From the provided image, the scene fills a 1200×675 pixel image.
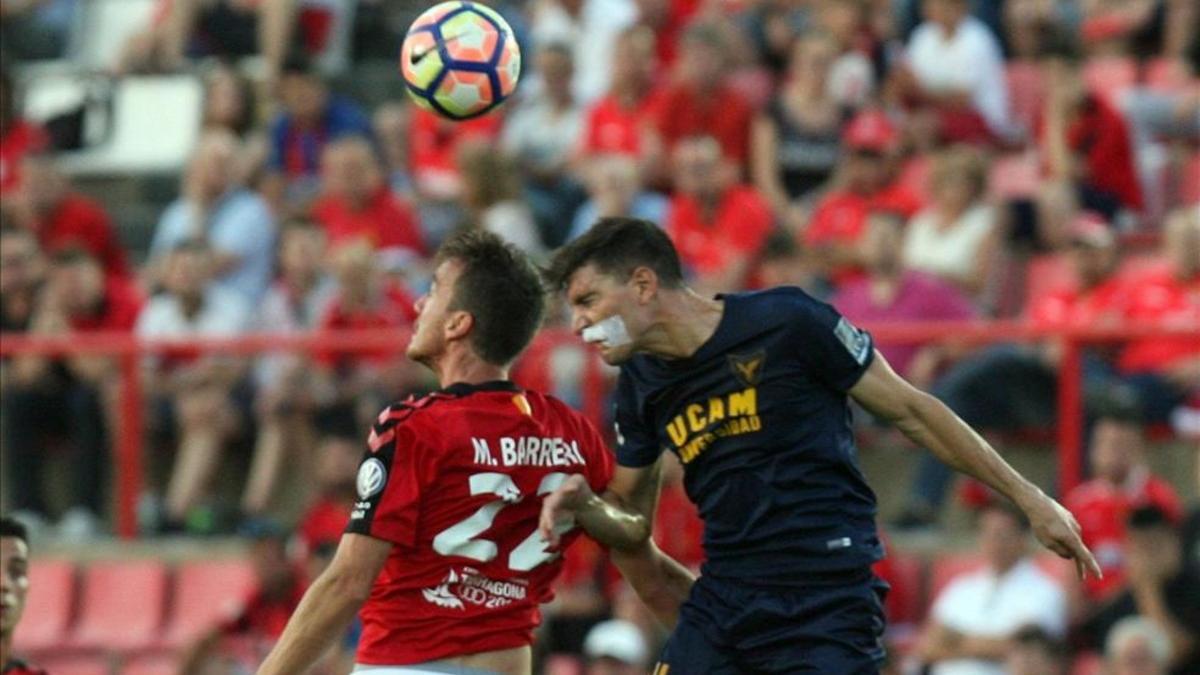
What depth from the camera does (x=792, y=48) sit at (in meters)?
14.5

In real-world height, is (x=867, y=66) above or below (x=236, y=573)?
above

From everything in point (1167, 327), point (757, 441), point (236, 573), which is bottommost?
point (236, 573)

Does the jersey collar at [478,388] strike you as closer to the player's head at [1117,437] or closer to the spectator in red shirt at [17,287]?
the player's head at [1117,437]

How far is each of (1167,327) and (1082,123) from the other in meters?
2.61

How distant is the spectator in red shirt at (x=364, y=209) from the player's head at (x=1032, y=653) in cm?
449

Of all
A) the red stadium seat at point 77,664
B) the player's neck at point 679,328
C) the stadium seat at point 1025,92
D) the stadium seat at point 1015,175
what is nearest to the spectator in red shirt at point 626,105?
the stadium seat at point 1015,175

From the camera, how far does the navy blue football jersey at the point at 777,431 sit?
22.3 feet

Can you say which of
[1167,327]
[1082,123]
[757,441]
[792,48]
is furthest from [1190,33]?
[757,441]

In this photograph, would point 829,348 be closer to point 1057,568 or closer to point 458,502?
point 458,502

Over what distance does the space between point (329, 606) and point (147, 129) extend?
428 inches

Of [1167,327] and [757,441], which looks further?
[1167,327]

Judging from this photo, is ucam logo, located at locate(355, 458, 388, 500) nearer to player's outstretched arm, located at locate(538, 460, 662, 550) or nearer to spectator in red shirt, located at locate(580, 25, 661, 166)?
player's outstretched arm, located at locate(538, 460, 662, 550)

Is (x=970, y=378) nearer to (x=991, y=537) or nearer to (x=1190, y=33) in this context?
(x=991, y=537)

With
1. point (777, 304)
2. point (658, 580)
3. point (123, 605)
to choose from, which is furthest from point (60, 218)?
point (777, 304)
